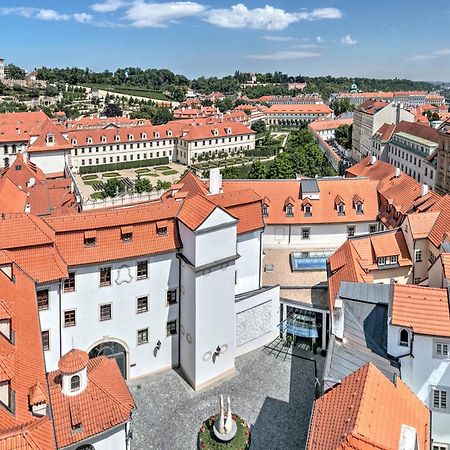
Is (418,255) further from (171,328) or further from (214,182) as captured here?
(171,328)

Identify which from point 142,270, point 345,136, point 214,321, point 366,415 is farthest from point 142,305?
point 345,136

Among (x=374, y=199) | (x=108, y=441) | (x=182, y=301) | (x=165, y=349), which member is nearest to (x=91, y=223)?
(x=182, y=301)

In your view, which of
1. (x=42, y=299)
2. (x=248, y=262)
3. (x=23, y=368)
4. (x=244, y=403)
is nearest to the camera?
(x=23, y=368)

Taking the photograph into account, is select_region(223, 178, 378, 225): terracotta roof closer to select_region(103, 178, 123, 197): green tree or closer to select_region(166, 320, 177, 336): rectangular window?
select_region(166, 320, 177, 336): rectangular window

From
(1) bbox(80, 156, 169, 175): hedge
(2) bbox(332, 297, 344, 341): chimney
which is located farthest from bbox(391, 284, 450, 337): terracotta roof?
(1) bbox(80, 156, 169, 175): hedge

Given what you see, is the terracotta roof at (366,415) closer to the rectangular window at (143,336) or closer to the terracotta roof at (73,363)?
the terracotta roof at (73,363)

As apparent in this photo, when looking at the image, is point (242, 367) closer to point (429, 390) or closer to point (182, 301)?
point (182, 301)
